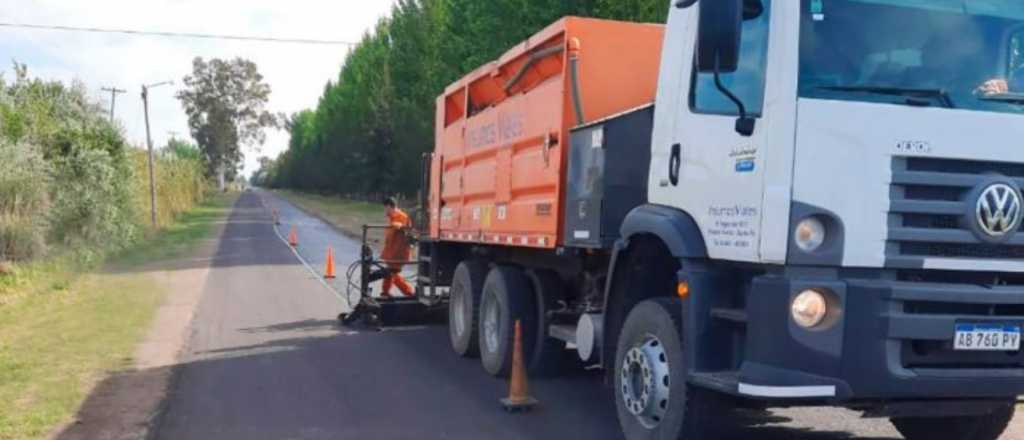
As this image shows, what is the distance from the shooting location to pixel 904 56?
5109mm

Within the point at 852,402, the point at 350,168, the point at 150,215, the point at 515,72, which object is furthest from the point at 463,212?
the point at 350,168

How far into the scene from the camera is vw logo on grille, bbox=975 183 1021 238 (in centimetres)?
490

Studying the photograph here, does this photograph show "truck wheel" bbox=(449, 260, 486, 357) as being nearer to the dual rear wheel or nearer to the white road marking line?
the dual rear wheel

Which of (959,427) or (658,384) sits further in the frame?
(959,427)

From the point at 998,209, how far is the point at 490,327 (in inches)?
221

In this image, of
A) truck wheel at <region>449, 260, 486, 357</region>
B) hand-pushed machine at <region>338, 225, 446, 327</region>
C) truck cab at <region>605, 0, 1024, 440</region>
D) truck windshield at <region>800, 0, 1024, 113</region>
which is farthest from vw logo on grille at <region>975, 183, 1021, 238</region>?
hand-pushed machine at <region>338, 225, 446, 327</region>

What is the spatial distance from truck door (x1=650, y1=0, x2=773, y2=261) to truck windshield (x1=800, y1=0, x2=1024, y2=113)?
0.26 meters

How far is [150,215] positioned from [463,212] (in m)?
32.8

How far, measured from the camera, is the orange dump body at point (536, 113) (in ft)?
25.7

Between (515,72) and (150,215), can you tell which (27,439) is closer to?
(515,72)

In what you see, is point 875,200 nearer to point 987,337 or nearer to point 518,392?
point 987,337

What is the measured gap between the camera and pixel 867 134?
4.91 meters

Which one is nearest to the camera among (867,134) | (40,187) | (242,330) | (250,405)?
(867,134)

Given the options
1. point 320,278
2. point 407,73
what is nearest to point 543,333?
point 320,278
